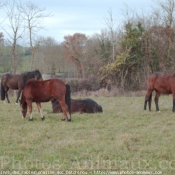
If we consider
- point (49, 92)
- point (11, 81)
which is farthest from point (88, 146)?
point (11, 81)

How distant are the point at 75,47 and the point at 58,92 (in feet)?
96.9

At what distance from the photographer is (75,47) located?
1467 inches

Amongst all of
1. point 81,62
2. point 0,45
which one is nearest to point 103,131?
point 0,45

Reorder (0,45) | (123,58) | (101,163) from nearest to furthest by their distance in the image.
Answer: (101,163) < (123,58) < (0,45)

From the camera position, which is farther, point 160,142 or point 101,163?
point 160,142

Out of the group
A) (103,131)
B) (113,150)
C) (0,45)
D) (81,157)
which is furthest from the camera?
(0,45)

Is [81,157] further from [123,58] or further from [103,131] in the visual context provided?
[123,58]

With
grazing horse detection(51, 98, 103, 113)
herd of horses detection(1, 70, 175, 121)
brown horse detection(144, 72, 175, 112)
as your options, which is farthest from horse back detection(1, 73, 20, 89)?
brown horse detection(144, 72, 175, 112)

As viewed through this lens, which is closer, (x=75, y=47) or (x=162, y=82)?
(x=162, y=82)

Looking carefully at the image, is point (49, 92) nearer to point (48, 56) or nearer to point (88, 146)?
point (88, 146)

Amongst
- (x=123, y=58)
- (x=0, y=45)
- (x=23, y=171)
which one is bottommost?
(x=23, y=171)

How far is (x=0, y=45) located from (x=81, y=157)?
21380mm

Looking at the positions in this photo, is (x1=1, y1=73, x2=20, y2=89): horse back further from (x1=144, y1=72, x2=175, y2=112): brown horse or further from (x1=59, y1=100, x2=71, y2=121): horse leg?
(x1=144, y1=72, x2=175, y2=112): brown horse

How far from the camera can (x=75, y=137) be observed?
20.1 ft
